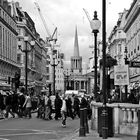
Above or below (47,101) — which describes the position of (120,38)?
above

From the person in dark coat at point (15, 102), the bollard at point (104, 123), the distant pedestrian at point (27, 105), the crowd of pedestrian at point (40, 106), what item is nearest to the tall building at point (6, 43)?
the crowd of pedestrian at point (40, 106)

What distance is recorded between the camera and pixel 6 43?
262ft

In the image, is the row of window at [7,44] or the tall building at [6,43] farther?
the row of window at [7,44]

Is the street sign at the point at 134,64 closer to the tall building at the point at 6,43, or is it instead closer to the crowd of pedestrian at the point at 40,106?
the crowd of pedestrian at the point at 40,106

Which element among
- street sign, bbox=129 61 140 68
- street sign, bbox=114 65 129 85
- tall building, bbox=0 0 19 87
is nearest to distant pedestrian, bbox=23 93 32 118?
street sign, bbox=129 61 140 68

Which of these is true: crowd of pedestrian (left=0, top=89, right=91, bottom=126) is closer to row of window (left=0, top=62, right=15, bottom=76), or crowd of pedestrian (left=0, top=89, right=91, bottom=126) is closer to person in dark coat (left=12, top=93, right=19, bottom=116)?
person in dark coat (left=12, top=93, right=19, bottom=116)

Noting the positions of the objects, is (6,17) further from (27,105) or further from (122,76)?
(122,76)

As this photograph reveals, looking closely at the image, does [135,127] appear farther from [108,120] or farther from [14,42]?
[14,42]

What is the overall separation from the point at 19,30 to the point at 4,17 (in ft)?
79.8

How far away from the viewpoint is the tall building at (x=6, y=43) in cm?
7338

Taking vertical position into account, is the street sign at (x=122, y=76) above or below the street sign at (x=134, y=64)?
below

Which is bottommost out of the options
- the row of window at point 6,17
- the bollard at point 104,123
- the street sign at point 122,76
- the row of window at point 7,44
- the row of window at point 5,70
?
the bollard at point 104,123

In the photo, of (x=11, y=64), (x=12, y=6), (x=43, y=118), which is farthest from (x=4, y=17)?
(x=43, y=118)

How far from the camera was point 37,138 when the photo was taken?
54.2 feet
